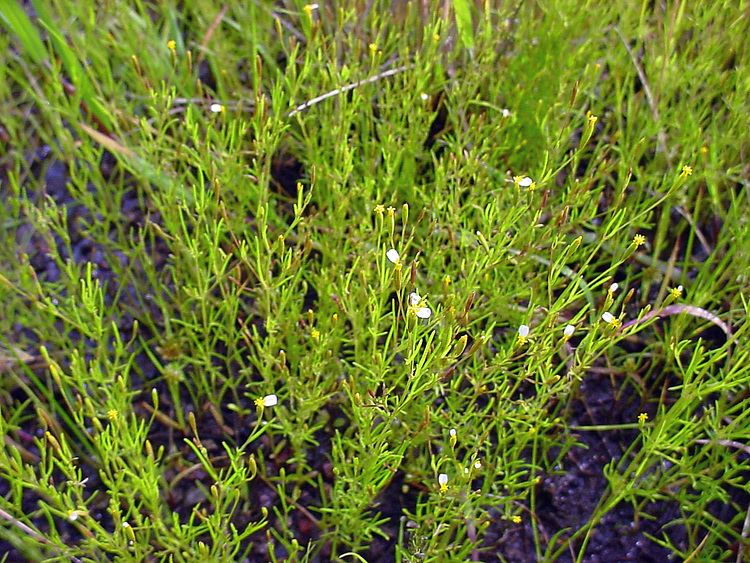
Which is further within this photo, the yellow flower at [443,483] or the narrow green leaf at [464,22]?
the narrow green leaf at [464,22]

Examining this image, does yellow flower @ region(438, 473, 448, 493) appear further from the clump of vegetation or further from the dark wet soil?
the dark wet soil

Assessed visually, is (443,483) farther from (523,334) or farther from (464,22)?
(464,22)

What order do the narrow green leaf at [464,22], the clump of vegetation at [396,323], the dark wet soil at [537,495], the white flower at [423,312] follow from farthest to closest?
the narrow green leaf at [464,22], the dark wet soil at [537,495], the clump of vegetation at [396,323], the white flower at [423,312]

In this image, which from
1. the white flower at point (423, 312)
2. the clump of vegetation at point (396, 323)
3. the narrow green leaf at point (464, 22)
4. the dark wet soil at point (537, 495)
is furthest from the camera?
the narrow green leaf at point (464, 22)

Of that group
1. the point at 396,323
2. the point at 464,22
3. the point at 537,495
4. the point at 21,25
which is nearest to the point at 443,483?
the point at 396,323

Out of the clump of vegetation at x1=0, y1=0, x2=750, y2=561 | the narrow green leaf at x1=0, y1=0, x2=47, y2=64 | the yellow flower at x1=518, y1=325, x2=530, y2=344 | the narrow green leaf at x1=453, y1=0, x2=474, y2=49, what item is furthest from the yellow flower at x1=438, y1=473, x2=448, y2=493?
the narrow green leaf at x1=0, y1=0, x2=47, y2=64

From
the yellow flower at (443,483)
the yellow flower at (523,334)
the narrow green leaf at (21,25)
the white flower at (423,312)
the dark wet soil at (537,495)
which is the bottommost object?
the dark wet soil at (537,495)

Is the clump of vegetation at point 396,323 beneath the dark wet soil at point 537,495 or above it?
above

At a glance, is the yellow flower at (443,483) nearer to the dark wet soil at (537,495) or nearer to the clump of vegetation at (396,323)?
the clump of vegetation at (396,323)

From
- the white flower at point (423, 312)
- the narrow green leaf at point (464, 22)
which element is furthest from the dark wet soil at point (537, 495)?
the narrow green leaf at point (464, 22)

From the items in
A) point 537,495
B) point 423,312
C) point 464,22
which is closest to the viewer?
point 423,312
